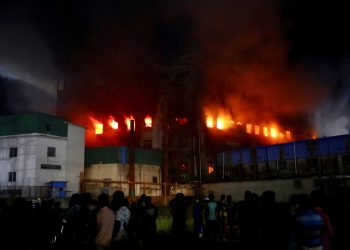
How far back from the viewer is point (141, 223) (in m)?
10.6

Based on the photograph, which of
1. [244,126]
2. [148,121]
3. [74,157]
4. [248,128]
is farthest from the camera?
[248,128]

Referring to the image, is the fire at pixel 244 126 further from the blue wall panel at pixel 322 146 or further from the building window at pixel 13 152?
the building window at pixel 13 152

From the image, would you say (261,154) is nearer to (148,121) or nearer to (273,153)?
(273,153)

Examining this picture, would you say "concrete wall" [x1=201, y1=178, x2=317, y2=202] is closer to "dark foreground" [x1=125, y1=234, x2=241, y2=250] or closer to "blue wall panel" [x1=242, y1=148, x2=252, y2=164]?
"blue wall panel" [x1=242, y1=148, x2=252, y2=164]

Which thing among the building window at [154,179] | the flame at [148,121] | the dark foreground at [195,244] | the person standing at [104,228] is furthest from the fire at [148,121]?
the person standing at [104,228]

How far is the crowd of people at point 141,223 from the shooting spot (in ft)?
20.9

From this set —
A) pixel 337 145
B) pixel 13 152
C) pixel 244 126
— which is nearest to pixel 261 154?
pixel 337 145

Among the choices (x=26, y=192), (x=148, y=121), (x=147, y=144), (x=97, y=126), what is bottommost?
(x=26, y=192)

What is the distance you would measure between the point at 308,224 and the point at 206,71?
47.0 meters

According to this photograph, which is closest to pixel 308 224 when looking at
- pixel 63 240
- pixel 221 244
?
pixel 63 240

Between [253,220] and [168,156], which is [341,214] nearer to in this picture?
[253,220]

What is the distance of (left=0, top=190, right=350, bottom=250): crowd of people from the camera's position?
20.9ft

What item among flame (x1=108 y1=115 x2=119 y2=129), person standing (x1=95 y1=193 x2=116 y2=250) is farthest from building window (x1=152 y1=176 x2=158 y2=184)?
person standing (x1=95 y1=193 x2=116 y2=250)

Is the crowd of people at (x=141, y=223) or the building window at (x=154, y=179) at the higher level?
the building window at (x=154, y=179)
